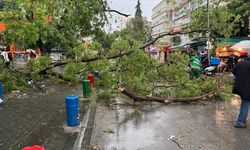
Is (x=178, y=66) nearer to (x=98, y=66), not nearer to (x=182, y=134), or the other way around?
(x=98, y=66)

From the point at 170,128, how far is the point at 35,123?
3632 mm

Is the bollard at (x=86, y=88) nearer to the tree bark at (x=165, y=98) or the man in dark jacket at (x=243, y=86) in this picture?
the tree bark at (x=165, y=98)

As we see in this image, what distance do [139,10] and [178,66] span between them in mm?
82131

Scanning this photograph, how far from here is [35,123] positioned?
8805mm

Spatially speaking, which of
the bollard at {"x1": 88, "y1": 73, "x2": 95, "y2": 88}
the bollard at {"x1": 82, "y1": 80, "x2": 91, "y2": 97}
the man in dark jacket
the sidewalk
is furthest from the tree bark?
the man in dark jacket

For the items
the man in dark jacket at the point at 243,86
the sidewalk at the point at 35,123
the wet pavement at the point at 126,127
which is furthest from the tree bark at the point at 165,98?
the man in dark jacket at the point at 243,86

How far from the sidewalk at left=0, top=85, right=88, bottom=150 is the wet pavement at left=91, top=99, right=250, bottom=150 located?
32.9 inches

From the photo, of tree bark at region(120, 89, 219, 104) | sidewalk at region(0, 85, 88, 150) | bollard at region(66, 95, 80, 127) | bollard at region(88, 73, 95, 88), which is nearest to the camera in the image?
sidewalk at region(0, 85, 88, 150)

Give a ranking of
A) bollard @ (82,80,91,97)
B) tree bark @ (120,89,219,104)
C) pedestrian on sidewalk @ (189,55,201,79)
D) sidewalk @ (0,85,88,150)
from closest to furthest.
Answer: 1. sidewalk @ (0,85,88,150)
2. tree bark @ (120,89,219,104)
3. bollard @ (82,80,91,97)
4. pedestrian on sidewalk @ (189,55,201,79)

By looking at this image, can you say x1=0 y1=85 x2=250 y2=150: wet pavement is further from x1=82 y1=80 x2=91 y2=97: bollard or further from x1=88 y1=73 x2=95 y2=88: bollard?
x1=88 y1=73 x2=95 y2=88: bollard

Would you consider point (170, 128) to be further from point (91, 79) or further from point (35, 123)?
point (91, 79)

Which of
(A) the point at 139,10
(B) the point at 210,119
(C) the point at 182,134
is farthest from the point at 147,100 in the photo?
(A) the point at 139,10

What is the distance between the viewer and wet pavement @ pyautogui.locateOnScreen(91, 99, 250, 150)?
6.95m

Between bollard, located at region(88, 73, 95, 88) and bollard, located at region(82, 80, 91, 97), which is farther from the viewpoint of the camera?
bollard, located at region(88, 73, 95, 88)
